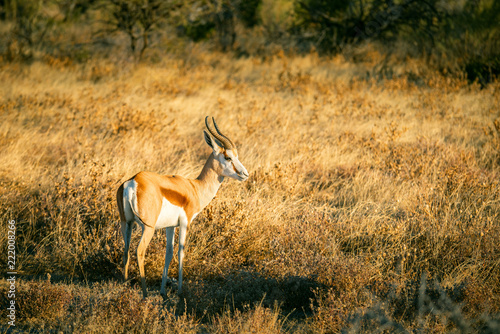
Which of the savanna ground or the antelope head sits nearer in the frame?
the savanna ground

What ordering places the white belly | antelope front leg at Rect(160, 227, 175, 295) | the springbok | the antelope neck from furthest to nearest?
the antelope neck < antelope front leg at Rect(160, 227, 175, 295) < the white belly < the springbok

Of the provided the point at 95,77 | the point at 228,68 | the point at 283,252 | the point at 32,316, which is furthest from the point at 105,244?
the point at 228,68

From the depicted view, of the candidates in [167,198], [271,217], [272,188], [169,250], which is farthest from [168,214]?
[272,188]

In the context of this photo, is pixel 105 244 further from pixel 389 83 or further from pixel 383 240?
pixel 389 83

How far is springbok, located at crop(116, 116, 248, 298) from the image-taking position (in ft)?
11.1

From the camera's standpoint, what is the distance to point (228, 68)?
1499 cm

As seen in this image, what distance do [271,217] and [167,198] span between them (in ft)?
5.94

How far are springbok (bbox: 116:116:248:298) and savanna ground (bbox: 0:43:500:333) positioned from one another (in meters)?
0.49

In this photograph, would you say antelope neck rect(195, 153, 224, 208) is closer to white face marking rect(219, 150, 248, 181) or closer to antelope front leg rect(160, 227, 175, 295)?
white face marking rect(219, 150, 248, 181)

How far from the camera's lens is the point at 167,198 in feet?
11.6

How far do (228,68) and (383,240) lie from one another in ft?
36.9

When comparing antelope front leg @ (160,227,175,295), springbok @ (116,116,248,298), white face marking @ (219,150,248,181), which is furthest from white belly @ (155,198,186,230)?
white face marking @ (219,150,248,181)

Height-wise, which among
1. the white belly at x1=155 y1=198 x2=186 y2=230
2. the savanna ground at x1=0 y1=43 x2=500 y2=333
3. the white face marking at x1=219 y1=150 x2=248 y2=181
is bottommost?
the savanna ground at x1=0 y1=43 x2=500 y2=333

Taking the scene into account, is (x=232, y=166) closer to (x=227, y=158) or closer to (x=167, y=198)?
(x=227, y=158)
